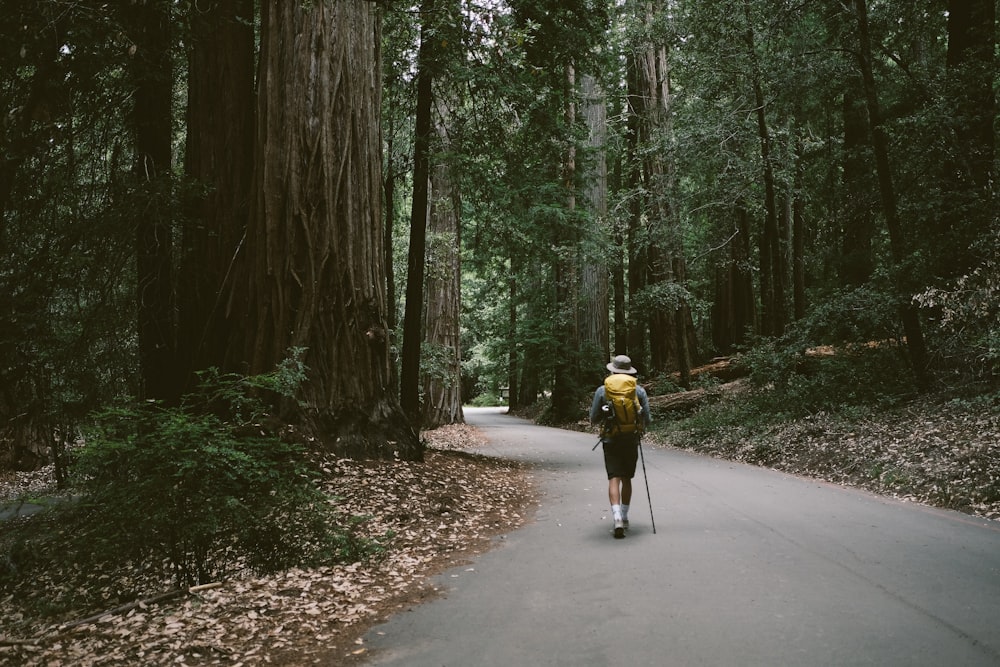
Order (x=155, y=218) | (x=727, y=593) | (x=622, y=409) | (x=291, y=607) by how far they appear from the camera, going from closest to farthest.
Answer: (x=727, y=593)
(x=291, y=607)
(x=622, y=409)
(x=155, y=218)

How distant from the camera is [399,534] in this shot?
25.6ft

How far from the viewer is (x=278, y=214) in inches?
379

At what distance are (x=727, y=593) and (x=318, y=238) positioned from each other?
270 inches

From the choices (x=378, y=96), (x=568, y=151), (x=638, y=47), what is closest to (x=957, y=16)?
(x=568, y=151)

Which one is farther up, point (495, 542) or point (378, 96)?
point (378, 96)

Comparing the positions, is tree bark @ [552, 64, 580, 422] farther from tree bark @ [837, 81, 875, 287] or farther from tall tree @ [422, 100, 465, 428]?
tree bark @ [837, 81, 875, 287]

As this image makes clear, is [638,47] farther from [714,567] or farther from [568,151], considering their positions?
[714,567]

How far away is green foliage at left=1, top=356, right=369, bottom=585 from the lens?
569cm

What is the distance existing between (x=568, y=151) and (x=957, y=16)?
309 inches

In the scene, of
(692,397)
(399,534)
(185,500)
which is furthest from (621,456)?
(692,397)

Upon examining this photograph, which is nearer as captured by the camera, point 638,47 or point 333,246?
point 333,246

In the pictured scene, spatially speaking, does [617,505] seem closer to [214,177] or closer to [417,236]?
[214,177]

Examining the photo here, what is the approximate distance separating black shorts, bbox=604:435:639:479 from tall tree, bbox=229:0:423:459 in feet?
11.4

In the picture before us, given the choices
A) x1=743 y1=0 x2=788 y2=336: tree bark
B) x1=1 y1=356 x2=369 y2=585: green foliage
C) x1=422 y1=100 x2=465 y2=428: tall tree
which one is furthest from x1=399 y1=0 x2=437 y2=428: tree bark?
x1=743 y1=0 x2=788 y2=336: tree bark
